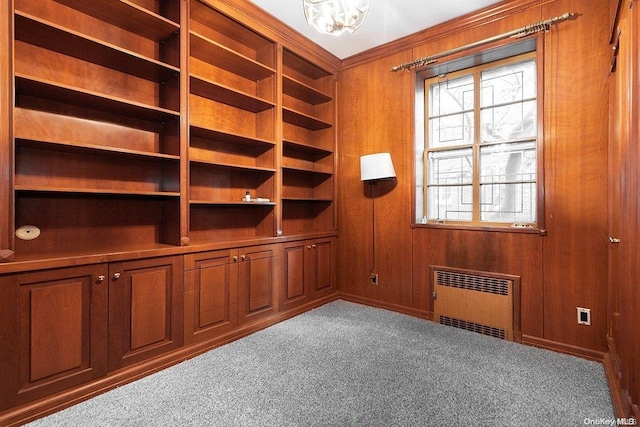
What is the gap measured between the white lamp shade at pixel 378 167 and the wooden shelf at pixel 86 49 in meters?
1.92

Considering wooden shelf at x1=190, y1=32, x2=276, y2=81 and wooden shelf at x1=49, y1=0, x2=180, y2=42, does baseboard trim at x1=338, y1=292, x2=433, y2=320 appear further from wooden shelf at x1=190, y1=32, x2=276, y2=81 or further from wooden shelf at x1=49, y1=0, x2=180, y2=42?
wooden shelf at x1=49, y1=0, x2=180, y2=42

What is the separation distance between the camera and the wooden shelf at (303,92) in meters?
3.32

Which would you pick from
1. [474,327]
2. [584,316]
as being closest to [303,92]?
[474,327]

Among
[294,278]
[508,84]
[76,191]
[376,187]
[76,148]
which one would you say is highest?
[508,84]

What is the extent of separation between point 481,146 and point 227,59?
8.10 feet

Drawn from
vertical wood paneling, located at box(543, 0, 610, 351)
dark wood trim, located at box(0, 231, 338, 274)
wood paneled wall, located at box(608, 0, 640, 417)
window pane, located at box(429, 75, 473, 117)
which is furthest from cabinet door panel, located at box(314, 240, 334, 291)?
wood paneled wall, located at box(608, 0, 640, 417)

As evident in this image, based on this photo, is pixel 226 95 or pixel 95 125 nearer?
pixel 95 125

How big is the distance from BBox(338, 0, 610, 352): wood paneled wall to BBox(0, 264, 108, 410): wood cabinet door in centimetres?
259

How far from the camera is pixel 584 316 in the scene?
7.79 feet

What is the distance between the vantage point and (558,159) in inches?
97.3

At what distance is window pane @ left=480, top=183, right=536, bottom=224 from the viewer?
276 cm

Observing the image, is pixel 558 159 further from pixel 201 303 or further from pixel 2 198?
pixel 2 198

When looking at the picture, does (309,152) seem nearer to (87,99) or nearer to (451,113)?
(451,113)

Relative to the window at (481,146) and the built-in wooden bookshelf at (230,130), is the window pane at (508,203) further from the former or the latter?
the built-in wooden bookshelf at (230,130)
